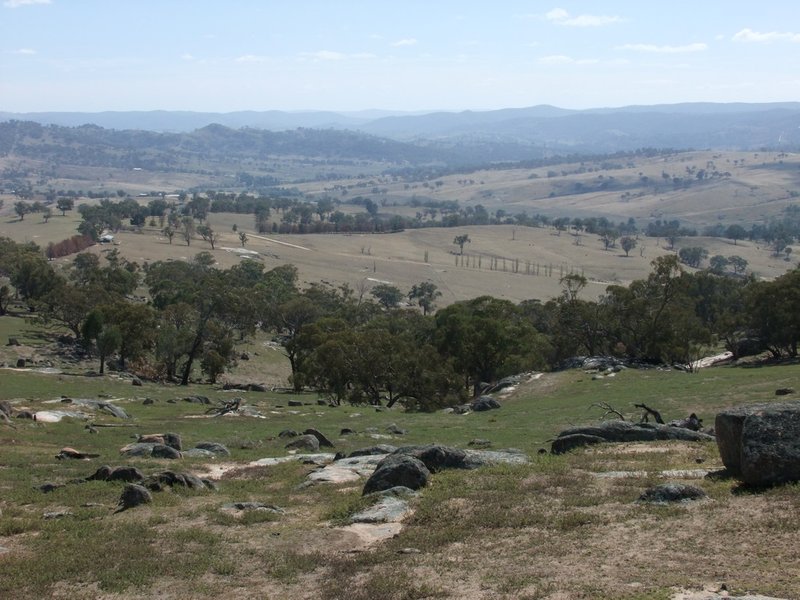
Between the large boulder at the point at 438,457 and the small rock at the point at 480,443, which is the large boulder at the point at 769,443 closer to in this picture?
the large boulder at the point at 438,457

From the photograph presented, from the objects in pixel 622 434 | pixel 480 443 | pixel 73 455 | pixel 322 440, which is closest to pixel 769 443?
pixel 622 434

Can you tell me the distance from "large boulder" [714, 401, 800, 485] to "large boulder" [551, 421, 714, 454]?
8.09m

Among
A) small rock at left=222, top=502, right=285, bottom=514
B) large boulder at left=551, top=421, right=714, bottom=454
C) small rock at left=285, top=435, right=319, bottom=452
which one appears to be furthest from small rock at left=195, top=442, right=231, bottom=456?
large boulder at left=551, top=421, right=714, bottom=454

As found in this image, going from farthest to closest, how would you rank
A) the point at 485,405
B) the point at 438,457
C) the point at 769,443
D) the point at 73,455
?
the point at 485,405 → the point at 73,455 → the point at 438,457 → the point at 769,443

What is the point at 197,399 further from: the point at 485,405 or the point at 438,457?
the point at 438,457

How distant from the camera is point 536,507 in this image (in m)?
19.0

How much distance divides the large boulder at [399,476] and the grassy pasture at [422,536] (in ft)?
2.04

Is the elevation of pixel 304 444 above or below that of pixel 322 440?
above

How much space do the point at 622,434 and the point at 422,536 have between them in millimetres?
12628

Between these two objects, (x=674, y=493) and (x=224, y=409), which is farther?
(x=224, y=409)

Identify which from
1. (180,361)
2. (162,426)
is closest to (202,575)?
(162,426)

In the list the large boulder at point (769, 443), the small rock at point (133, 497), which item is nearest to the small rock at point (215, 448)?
the small rock at point (133, 497)

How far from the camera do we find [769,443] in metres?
18.4

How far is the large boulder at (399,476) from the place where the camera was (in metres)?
21.6
